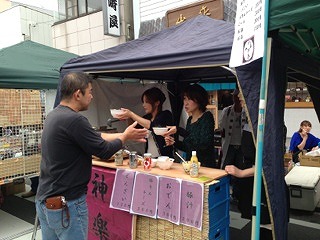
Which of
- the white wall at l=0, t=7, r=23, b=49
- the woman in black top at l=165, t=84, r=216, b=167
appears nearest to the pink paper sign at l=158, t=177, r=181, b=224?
the woman in black top at l=165, t=84, r=216, b=167

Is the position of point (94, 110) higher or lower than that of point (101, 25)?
lower

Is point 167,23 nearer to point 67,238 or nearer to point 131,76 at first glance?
point 131,76

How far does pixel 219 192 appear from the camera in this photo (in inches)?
89.0

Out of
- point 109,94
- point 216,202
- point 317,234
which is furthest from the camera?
point 109,94

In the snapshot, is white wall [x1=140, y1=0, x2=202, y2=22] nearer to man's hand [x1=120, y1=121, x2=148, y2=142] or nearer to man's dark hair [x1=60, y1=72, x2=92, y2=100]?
man's hand [x1=120, y1=121, x2=148, y2=142]

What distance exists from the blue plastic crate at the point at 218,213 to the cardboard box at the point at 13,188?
13.0ft

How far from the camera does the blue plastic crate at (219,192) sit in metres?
2.14

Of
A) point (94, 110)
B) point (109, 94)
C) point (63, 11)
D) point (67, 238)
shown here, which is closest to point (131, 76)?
point (109, 94)

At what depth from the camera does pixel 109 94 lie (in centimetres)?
412

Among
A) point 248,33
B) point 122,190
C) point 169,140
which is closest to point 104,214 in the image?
point 122,190

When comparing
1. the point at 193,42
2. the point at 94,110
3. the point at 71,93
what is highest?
the point at 193,42

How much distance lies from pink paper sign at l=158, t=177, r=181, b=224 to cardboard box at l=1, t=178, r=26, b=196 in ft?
11.8

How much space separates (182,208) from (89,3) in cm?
792

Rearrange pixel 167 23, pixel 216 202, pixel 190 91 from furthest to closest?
pixel 167 23
pixel 190 91
pixel 216 202
